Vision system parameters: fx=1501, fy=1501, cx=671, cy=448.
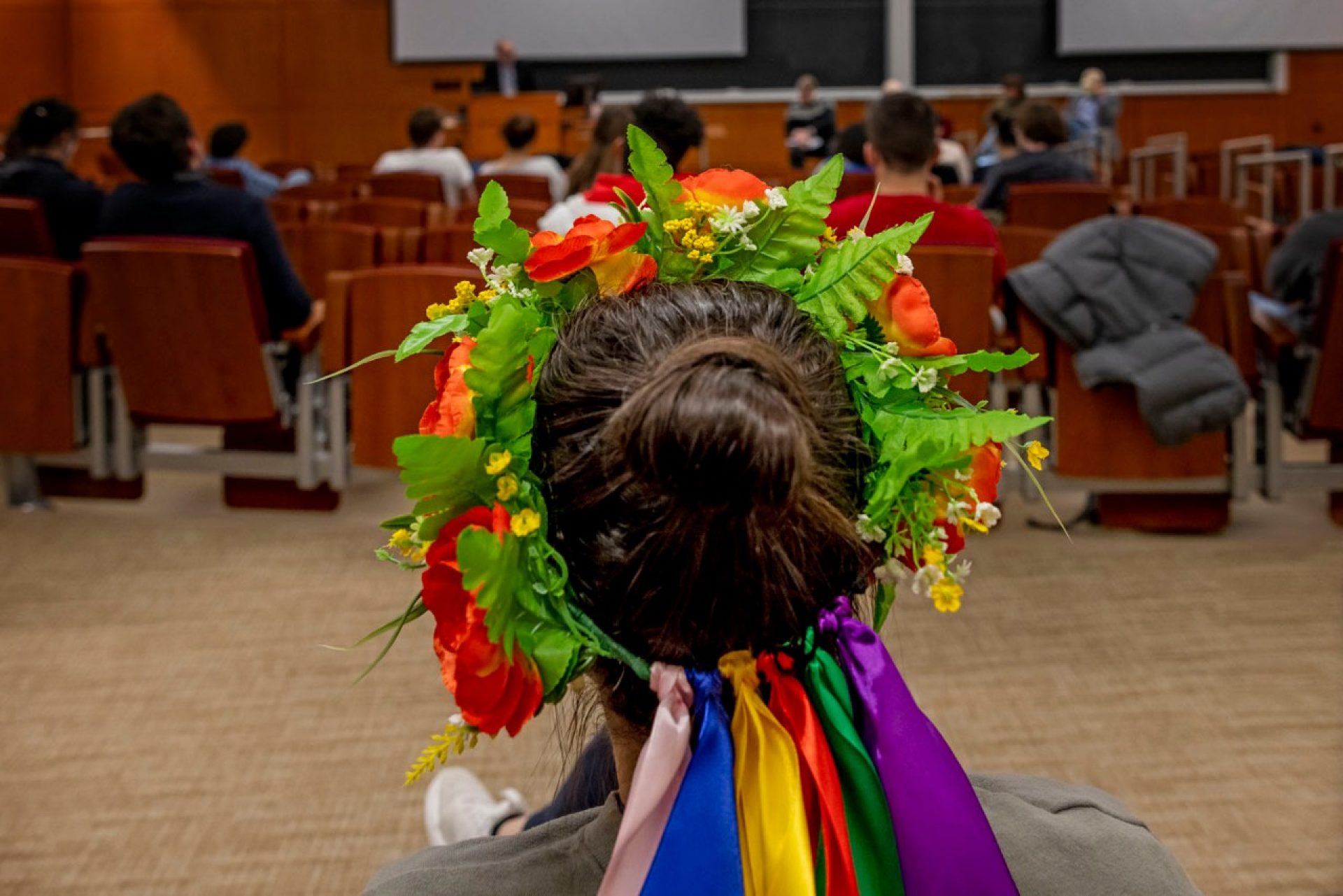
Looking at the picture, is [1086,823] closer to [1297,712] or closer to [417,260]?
[1297,712]

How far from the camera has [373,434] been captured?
4082 millimetres

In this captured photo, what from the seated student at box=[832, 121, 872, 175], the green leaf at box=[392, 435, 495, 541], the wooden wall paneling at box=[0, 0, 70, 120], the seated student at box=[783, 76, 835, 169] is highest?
the wooden wall paneling at box=[0, 0, 70, 120]

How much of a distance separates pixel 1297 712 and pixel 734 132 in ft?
41.7

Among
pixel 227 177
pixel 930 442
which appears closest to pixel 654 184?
pixel 930 442

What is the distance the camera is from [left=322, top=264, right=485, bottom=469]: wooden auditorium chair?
3.96 m

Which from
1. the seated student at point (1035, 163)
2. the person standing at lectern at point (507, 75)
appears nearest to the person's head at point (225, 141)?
the person standing at lectern at point (507, 75)

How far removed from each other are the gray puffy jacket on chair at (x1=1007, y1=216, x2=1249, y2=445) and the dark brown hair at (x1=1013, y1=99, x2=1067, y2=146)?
2961mm

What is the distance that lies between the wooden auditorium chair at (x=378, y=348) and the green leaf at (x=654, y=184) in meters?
2.95

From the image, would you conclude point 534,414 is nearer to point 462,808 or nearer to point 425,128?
point 462,808

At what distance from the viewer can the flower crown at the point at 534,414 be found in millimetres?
838

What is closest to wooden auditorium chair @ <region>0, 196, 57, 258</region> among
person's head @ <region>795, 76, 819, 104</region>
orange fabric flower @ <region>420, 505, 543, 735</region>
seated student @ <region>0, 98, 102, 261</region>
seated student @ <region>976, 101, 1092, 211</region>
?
seated student @ <region>0, 98, 102, 261</region>

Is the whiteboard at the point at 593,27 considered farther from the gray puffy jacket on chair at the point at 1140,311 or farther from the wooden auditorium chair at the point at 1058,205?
the gray puffy jacket on chair at the point at 1140,311

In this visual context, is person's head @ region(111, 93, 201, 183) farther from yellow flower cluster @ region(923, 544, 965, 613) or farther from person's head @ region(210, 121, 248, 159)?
person's head @ region(210, 121, 248, 159)

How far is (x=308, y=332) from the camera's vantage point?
166 inches
